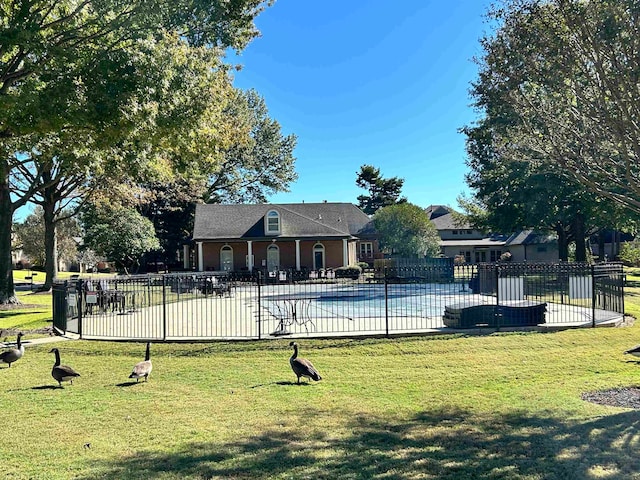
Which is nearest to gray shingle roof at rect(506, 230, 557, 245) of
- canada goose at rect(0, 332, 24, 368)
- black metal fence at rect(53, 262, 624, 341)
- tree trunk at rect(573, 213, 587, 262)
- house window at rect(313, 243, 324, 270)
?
tree trunk at rect(573, 213, 587, 262)

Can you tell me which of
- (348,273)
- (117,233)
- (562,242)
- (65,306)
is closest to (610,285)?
(65,306)

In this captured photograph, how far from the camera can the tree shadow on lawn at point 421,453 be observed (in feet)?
15.0

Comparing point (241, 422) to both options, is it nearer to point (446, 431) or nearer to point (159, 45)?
point (446, 431)

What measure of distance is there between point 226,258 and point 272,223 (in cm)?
488

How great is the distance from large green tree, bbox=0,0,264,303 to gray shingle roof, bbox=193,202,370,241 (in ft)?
97.2

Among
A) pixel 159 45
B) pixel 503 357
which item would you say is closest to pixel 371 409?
pixel 503 357

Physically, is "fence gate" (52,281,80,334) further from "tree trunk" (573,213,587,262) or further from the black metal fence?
"tree trunk" (573,213,587,262)

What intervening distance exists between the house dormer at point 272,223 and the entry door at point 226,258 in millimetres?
3539

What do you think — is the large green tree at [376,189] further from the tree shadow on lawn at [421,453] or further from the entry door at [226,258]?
the tree shadow on lawn at [421,453]

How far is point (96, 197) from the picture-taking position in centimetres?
2767

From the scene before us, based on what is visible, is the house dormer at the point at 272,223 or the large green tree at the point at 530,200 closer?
the large green tree at the point at 530,200

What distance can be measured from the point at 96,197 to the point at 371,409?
82.2 feet

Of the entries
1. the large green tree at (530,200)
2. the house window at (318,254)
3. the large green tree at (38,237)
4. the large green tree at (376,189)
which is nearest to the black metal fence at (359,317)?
the large green tree at (530,200)

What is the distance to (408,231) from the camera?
43969 millimetres
